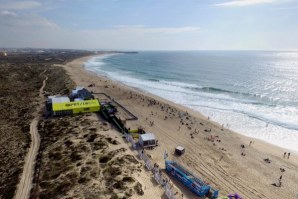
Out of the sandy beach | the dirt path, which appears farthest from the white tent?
the dirt path

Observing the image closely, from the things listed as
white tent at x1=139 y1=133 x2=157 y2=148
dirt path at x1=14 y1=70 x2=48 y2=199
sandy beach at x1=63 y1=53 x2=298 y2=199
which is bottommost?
sandy beach at x1=63 y1=53 x2=298 y2=199

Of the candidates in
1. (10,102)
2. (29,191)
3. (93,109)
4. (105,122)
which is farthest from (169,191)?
(10,102)

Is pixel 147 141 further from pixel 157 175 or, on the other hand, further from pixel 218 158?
pixel 218 158

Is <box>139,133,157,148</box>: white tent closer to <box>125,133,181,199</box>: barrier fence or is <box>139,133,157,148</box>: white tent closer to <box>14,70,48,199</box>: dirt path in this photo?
<box>125,133,181,199</box>: barrier fence

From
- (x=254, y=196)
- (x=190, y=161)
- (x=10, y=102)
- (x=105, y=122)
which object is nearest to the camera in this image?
(x=254, y=196)

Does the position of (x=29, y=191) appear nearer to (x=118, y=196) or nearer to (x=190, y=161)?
(x=118, y=196)

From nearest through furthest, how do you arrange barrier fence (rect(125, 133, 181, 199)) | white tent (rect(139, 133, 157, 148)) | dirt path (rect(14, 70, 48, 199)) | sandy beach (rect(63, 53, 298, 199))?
dirt path (rect(14, 70, 48, 199)), barrier fence (rect(125, 133, 181, 199)), sandy beach (rect(63, 53, 298, 199)), white tent (rect(139, 133, 157, 148))

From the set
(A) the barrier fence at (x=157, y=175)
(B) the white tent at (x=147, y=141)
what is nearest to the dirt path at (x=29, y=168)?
(A) the barrier fence at (x=157, y=175)

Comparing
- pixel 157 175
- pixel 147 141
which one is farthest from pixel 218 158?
pixel 157 175

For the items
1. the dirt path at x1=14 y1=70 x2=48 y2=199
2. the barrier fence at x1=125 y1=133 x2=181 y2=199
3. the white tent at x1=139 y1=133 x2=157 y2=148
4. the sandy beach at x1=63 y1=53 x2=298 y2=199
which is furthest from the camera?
the white tent at x1=139 y1=133 x2=157 y2=148
